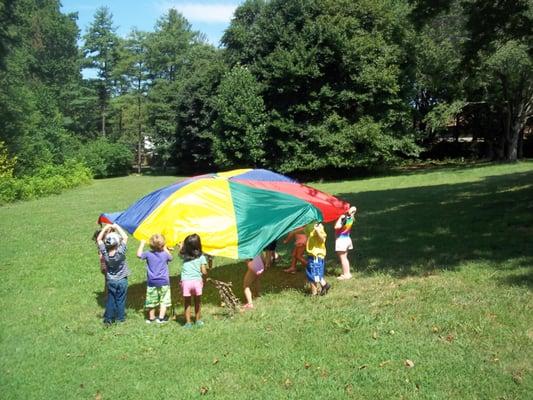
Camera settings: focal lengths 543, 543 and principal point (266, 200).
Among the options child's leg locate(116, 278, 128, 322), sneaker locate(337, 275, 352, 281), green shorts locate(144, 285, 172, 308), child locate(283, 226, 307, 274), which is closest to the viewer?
child's leg locate(116, 278, 128, 322)

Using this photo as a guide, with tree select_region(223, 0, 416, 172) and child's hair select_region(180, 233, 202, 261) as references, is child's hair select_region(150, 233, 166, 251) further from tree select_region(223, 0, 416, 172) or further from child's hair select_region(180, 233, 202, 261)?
tree select_region(223, 0, 416, 172)

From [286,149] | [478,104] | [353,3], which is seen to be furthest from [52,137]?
[478,104]

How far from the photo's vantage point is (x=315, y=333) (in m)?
7.29

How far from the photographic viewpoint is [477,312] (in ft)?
24.9

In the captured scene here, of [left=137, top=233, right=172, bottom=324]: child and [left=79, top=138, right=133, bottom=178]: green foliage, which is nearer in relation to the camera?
[left=137, top=233, right=172, bottom=324]: child

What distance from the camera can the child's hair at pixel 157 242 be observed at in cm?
827

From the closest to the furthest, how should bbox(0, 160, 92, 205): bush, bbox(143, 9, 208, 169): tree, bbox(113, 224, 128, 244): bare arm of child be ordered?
bbox(113, 224, 128, 244): bare arm of child, bbox(0, 160, 92, 205): bush, bbox(143, 9, 208, 169): tree

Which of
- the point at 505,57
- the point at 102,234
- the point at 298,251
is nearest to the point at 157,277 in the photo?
the point at 102,234

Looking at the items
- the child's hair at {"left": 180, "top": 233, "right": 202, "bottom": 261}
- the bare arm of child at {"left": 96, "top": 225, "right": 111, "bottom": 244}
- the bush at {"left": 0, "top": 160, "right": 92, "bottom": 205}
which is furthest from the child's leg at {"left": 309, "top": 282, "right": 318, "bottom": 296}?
the bush at {"left": 0, "top": 160, "right": 92, "bottom": 205}

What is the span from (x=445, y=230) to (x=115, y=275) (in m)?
8.50

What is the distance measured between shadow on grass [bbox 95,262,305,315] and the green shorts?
0.59 m

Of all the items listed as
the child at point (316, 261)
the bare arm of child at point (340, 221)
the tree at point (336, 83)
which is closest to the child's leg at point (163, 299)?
the child at point (316, 261)

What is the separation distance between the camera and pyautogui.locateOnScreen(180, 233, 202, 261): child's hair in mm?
8148

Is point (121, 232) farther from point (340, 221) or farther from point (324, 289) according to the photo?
point (340, 221)
